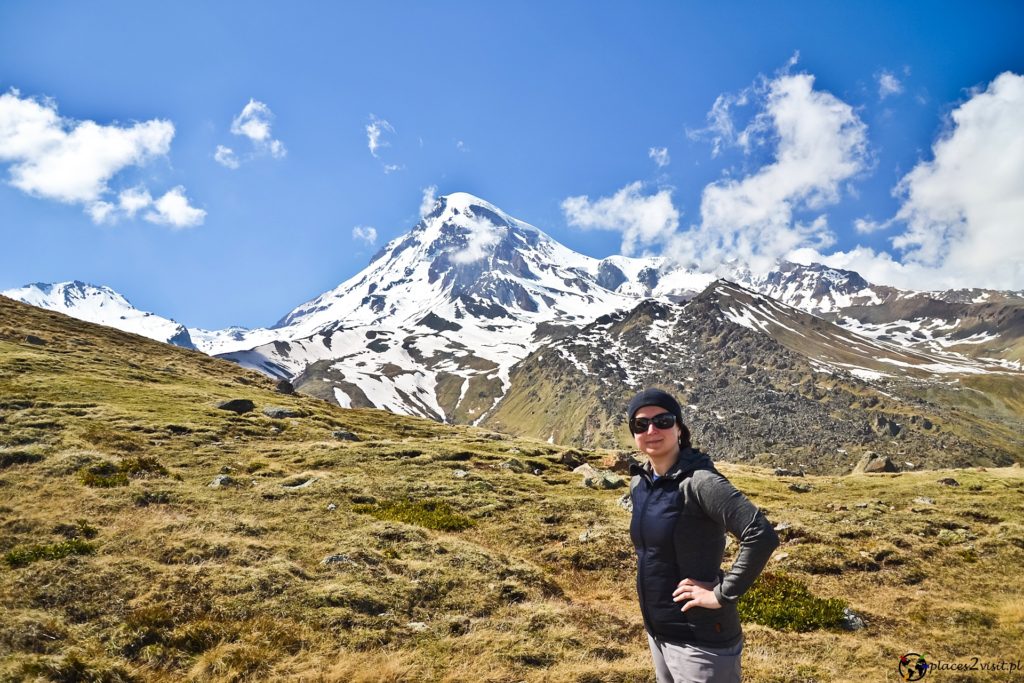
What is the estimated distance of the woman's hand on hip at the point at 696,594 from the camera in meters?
6.13

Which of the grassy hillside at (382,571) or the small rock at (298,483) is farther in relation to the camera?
the small rock at (298,483)

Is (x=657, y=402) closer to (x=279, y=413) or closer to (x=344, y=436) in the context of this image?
(x=344, y=436)

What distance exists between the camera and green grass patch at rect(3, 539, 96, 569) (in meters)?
14.6

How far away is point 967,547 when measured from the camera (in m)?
22.5

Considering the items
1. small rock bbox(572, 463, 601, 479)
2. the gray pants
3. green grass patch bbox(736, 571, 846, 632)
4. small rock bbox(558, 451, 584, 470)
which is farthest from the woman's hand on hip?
small rock bbox(558, 451, 584, 470)

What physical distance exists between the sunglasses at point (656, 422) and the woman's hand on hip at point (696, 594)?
1925mm

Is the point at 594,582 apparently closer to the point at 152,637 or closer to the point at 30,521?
the point at 152,637

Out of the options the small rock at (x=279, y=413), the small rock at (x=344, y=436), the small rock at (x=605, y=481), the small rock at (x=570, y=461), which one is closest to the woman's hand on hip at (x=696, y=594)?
the small rock at (x=605, y=481)

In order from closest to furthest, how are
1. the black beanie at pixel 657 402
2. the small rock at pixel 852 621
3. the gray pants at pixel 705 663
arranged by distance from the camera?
the gray pants at pixel 705 663 < the black beanie at pixel 657 402 < the small rock at pixel 852 621

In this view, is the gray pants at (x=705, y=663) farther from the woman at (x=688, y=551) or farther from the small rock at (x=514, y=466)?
the small rock at (x=514, y=466)

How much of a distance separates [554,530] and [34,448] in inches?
1044

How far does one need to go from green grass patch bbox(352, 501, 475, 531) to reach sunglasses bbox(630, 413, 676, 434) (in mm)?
17596

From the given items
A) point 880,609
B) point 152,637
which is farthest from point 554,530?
point 152,637

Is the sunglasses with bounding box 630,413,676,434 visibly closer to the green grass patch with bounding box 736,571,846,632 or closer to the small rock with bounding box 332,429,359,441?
the green grass patch with bounding box 736,571,846,632
